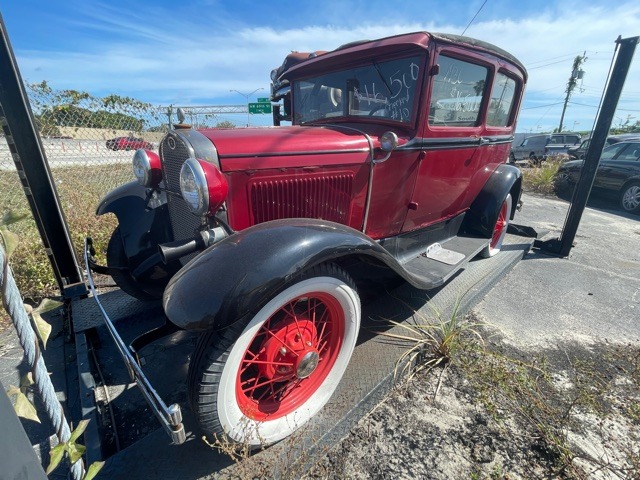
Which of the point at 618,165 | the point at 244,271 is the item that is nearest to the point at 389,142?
the point at 244,271

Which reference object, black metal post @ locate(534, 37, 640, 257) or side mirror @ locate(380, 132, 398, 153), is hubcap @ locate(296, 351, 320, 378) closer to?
side mirror @ locate(380, 132, 398, 153)

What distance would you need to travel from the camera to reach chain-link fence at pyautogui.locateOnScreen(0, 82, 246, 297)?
3552mm

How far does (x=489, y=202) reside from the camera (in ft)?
11.6

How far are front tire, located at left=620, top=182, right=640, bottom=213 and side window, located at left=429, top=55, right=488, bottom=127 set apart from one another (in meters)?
7.08

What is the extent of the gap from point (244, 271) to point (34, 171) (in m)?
1.94

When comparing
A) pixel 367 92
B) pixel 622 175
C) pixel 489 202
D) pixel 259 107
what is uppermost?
pixel 259 107

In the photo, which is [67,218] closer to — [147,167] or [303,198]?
[147,167]

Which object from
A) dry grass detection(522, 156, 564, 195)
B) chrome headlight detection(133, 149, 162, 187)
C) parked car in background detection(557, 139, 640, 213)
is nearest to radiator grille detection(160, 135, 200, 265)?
chrome headlight detection(133, 149, 162, 187)

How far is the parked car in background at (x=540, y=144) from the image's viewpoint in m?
17.6

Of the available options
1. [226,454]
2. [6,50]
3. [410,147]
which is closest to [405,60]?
[410,147]

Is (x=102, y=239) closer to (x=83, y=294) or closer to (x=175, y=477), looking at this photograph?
(x=83, y=294)

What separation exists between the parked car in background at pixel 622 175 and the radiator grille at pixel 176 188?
8.60 m

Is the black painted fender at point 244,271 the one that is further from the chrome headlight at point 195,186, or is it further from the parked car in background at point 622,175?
the parked car in background at point 622,175

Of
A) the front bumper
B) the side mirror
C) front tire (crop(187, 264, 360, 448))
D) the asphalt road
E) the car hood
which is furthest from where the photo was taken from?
the asphalt road
